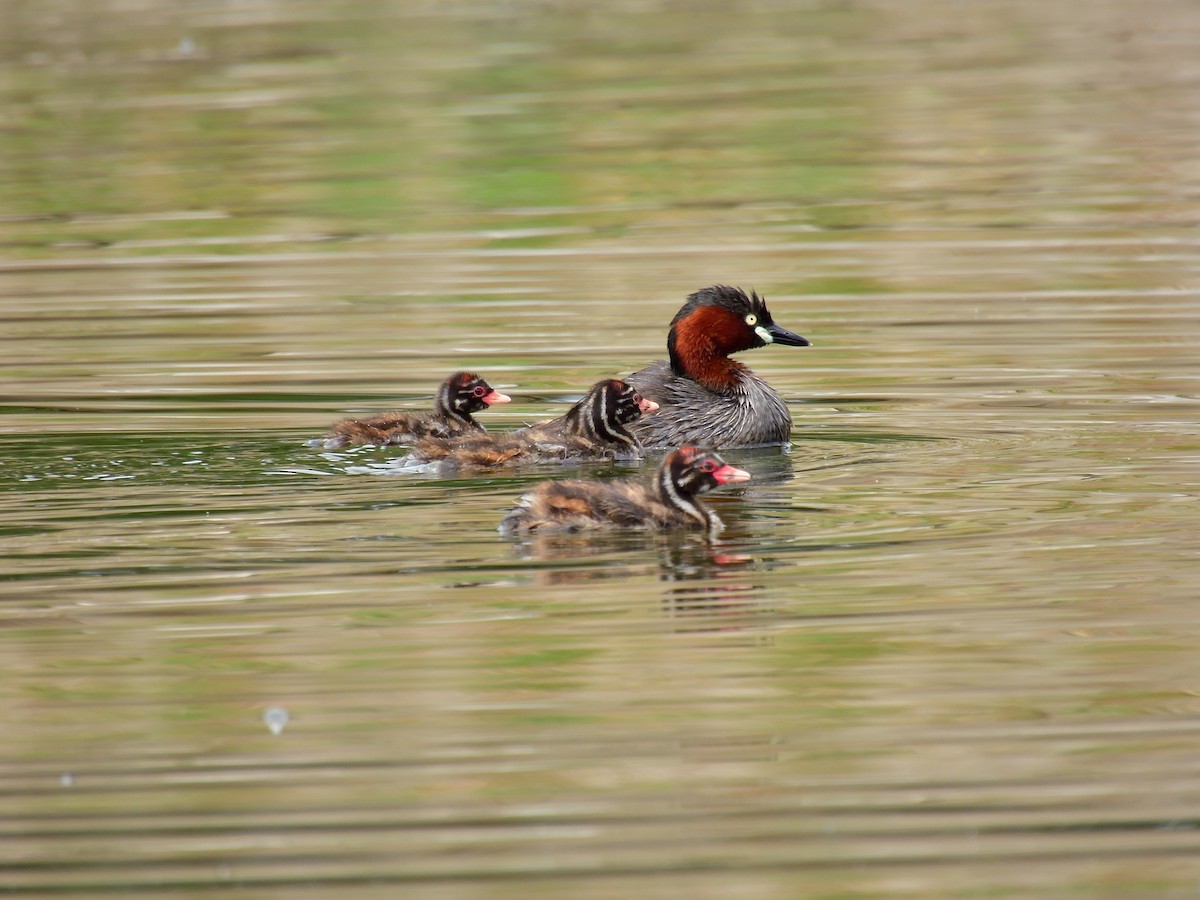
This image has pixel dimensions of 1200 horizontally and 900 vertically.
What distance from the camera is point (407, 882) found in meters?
4.72

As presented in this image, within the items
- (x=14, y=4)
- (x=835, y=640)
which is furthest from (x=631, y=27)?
(x=835, y=640)

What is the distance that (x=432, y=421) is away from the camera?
31.9 ft

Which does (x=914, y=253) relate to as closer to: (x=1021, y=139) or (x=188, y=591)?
(x=1021, y=139)

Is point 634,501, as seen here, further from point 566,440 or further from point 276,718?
point 276,718

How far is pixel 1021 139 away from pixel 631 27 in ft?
34.8

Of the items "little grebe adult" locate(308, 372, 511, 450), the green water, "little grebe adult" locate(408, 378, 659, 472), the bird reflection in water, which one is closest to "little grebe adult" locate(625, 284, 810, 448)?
the green water

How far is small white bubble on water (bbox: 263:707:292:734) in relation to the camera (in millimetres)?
5656

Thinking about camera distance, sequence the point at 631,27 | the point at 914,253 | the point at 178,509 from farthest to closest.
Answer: the point at 631,27 < the point at 914,253 < the point at 178,509

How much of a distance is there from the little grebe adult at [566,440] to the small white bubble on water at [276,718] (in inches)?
131

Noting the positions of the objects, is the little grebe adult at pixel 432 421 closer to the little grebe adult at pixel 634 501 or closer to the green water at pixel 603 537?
the green water at pixel 603 537

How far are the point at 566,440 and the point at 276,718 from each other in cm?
392

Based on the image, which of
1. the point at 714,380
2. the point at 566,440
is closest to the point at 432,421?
the point at 566,440

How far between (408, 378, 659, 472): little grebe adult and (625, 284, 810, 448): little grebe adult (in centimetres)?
51

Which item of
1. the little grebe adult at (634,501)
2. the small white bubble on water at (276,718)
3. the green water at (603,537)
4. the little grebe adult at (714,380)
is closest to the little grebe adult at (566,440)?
the green water at (603,537)
